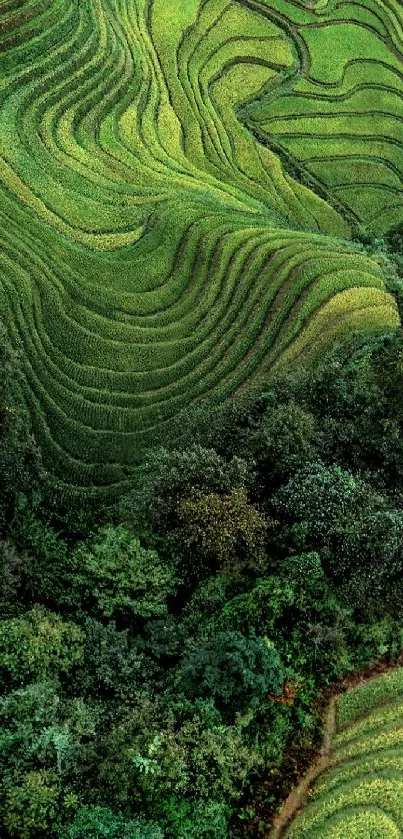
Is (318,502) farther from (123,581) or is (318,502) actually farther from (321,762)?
(321,762)

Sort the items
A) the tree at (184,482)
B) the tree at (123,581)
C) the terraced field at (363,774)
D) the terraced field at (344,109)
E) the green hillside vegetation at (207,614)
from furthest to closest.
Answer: the terraced field at (344,109) → the tree at (184,482) → the tree at (123,581) → the terraced field at (363,774) → the green hillside vegetation at (207,614)

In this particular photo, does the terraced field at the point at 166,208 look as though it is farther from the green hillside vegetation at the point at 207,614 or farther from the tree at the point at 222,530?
the tree at the point at 222,530

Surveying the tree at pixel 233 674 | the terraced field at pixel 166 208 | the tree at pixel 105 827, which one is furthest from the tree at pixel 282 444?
the tree at pixel 105 827

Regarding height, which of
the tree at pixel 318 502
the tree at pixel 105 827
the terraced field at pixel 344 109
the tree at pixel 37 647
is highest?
the terraced field at pixel 344 109

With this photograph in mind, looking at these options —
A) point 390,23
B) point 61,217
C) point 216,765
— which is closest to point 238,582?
point 216,765

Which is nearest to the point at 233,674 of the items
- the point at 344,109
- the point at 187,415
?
the point at 187,415

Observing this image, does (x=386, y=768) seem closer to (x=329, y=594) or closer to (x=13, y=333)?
(x=329, y=594)
